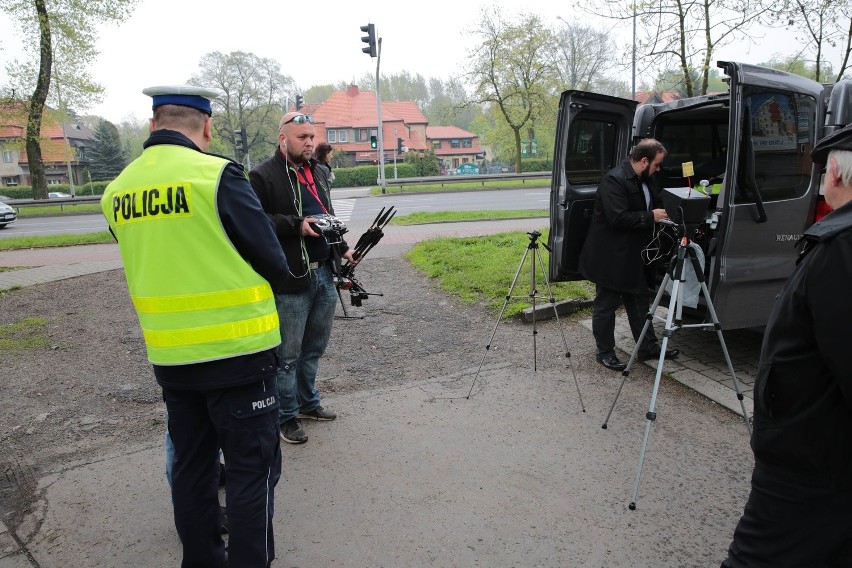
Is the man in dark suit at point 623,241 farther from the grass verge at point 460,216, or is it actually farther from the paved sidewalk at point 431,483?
the grass verge at point 460,216

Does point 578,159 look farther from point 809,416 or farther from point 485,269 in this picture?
point 809,416

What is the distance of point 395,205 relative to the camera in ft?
75.9

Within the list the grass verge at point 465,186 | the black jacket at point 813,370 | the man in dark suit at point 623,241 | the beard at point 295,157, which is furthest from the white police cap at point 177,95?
the grass verge at point 465,186

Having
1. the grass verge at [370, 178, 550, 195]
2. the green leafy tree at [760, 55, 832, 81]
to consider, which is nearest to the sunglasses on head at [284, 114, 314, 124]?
the green leafy tree at [760, 55, 832, 81]

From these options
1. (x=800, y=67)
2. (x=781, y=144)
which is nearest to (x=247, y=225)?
(x=781, y=144)

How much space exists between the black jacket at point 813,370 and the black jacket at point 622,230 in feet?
9.63

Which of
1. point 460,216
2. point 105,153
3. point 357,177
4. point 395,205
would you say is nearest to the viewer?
point 460,216

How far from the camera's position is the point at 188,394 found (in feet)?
7.56

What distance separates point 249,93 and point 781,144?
176ft

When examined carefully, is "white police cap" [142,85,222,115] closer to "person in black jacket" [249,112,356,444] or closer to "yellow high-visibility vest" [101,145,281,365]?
"yellow high-visibility vest" [101,145,281,365]

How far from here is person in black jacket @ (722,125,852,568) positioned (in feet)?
5.47

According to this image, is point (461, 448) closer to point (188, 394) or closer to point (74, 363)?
point (188, 394)

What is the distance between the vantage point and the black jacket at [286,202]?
3557 mm

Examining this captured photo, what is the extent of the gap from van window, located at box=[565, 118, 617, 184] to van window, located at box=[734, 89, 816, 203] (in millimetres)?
1512
